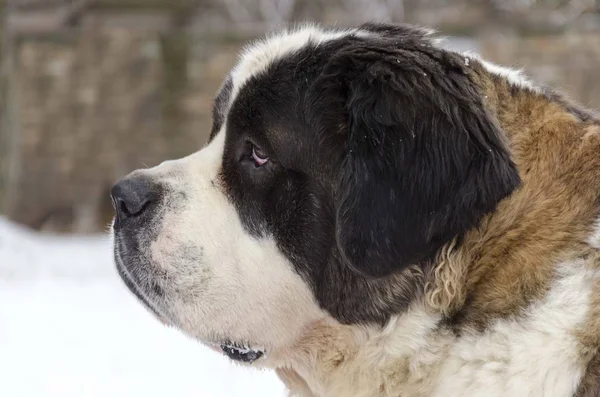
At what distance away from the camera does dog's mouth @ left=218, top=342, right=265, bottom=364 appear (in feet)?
8.57

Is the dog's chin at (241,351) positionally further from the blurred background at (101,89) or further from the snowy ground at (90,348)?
the blurred background at (101,89)

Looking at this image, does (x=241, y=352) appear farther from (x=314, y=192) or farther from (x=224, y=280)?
(x=314, y=192)

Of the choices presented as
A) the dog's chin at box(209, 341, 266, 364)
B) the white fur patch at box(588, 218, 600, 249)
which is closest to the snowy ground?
the dog's chin at box(209, 341, 266, 364)

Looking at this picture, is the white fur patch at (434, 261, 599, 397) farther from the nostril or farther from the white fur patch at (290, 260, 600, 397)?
the nostril

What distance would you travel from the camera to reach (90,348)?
583cm

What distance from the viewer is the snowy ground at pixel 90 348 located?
16.5ft

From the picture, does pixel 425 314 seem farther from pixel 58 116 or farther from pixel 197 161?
pixel 58 116

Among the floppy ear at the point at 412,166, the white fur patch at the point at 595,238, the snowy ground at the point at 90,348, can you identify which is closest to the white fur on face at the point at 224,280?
the floppy ear at the point at 412,166

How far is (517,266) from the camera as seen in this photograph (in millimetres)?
2291

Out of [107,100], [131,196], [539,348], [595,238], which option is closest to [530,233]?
[595,238]

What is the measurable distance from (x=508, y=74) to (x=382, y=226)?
2.06 ft

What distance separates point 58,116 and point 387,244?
30.4 ft

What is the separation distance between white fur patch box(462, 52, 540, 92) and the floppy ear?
170 millimetres

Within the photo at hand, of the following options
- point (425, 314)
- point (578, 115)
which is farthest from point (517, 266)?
point (578, 115)
